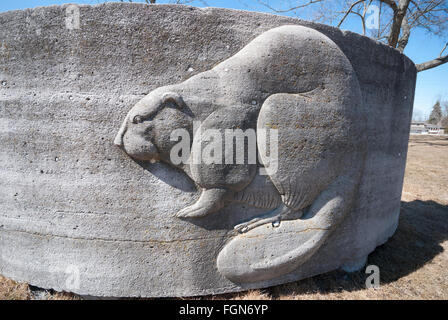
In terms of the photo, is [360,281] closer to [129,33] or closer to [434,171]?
[129,33]

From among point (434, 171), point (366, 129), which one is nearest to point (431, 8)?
point (434, 171)

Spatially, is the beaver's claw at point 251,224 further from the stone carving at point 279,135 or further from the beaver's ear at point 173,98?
the beaver's ear at point 173,98

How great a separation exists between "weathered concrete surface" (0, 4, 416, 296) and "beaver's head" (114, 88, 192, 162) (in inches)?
4.3

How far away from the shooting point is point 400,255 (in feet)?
9.48

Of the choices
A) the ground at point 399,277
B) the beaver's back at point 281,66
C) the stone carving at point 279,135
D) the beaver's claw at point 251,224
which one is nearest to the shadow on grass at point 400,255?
the ground at point 399,277

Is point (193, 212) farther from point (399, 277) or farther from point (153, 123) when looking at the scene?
point (399, 277)

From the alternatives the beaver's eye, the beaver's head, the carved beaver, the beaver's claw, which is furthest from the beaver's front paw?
the beaver's eye

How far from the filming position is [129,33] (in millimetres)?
1757

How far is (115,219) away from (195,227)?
0.64 meters

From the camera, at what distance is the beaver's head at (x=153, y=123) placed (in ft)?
5.60

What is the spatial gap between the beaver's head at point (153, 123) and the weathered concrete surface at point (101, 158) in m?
0.11

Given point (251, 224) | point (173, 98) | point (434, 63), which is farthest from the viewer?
point (434, 63)

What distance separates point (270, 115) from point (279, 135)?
172mm

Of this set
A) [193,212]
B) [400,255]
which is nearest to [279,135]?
[193,212]
